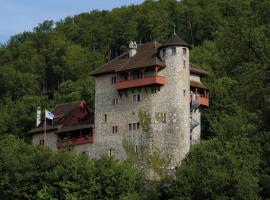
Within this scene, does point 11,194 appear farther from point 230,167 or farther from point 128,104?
point 230,167

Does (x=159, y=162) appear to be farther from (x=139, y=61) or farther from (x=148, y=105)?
(x=139, y=61)

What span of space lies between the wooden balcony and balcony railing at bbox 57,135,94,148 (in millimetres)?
6166

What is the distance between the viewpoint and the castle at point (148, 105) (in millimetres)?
71000

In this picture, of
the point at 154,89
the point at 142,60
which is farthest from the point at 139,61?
the point at 154,89

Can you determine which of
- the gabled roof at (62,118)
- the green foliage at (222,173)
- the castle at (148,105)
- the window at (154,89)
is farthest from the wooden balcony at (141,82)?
the green foliage at (222,173)

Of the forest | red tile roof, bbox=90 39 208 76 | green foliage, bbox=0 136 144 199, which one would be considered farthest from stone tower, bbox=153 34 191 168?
green foliage, bbox=0 136 144 199

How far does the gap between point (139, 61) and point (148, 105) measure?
4.47 metres

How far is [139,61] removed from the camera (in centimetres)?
7369

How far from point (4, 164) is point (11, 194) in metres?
4.36

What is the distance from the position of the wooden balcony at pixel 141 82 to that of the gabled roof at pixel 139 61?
46.6 inches

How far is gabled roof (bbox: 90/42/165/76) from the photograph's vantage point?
7244cm

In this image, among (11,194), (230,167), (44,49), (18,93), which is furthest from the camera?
(44,49)

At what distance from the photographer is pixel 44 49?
133 m

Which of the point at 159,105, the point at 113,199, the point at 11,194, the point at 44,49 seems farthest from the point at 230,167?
the point at 44,49
